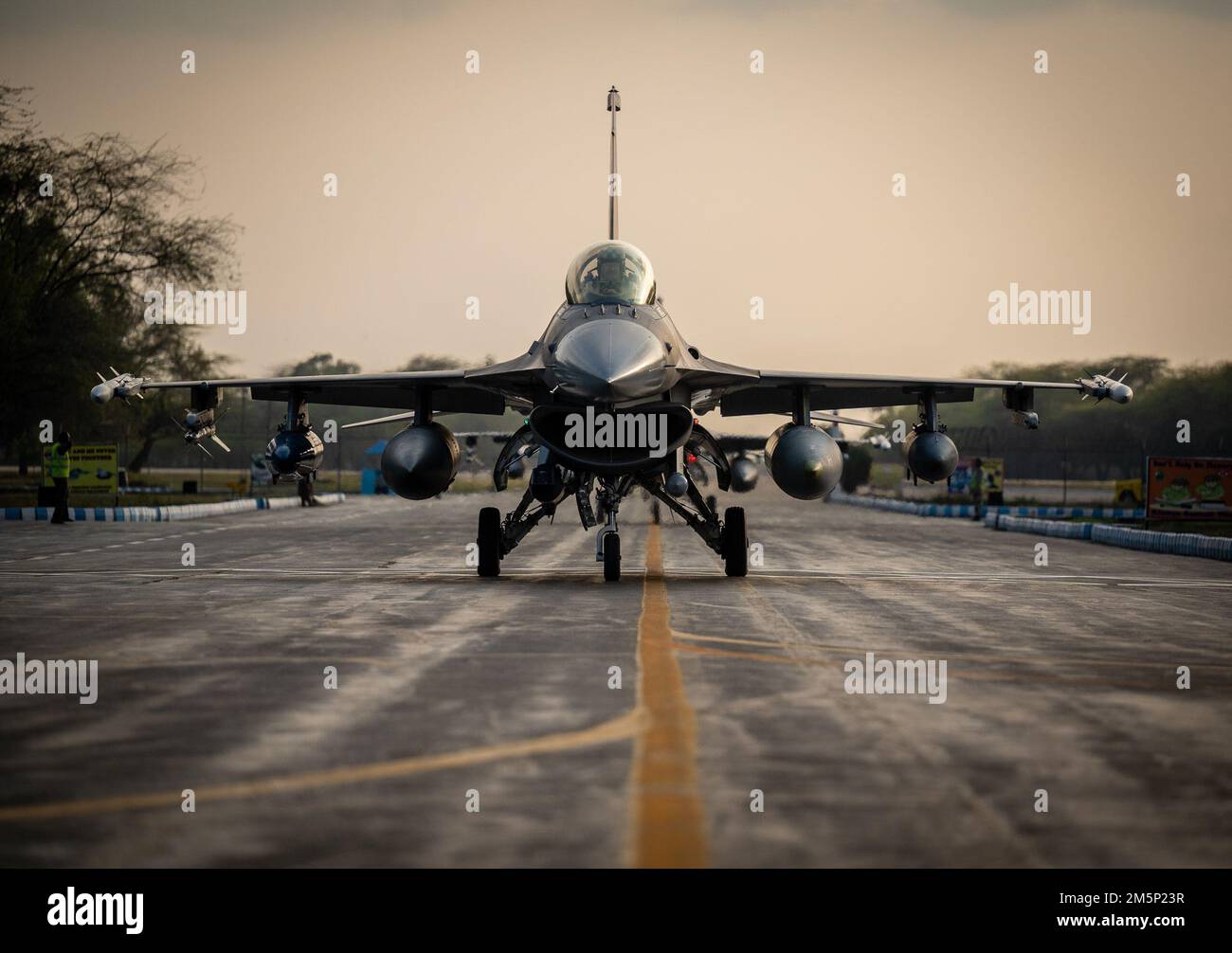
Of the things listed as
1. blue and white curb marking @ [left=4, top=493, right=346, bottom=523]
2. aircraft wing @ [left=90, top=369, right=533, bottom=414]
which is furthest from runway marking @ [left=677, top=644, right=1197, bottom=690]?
blue and white curb marking @ [left=4, top=493, right=346, bottom=523]

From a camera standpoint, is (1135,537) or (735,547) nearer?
(735,547)

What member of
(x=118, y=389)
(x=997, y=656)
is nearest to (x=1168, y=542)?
(x=997, y=656)

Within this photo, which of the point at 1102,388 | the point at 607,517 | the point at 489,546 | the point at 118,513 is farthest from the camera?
the point at 118,513

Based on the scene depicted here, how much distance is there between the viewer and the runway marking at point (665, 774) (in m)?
4.35

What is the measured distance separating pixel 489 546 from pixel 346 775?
445 inches

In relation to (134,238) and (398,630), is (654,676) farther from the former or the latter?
(134,238)

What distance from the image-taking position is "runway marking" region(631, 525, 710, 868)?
4348mm

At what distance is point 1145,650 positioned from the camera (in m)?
9.71

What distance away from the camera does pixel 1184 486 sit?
28.2 m

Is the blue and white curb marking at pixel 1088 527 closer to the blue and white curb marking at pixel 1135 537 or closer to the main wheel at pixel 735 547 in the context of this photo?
the blue and white curb marking at pixel 1135 537

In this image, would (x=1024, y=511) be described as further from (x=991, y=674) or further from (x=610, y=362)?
(x=991, y=674)

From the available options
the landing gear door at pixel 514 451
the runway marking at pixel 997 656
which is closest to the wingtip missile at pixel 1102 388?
the landing gear door at pixel 514 451
